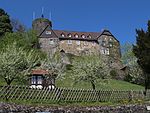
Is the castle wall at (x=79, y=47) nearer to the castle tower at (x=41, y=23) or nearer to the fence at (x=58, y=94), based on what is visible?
the castle tower at (x=41, y=23)

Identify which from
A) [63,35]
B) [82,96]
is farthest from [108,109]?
[63,35]

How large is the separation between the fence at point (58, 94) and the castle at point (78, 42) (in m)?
71.2

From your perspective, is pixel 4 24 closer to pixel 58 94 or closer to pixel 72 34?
pixel 72 34

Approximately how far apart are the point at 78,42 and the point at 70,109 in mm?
88817

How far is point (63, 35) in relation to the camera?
109938mm

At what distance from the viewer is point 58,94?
27.2m

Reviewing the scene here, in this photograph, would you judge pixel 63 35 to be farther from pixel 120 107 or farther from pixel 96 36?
pixel 120 107

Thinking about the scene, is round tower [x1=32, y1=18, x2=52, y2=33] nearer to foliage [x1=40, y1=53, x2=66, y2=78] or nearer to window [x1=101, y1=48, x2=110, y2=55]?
window [x1=101, y1=48, x2=110, y2=55]

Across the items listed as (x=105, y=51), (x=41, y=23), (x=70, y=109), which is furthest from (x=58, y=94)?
(x=41, y=23)

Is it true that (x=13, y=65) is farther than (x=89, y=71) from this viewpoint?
No

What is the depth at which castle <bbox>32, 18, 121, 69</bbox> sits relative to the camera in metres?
107

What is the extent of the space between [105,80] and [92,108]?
33.0 m

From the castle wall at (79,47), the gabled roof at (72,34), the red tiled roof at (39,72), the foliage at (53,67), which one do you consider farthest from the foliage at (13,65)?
the castle wall at (79,47)

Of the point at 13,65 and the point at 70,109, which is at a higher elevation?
the point at 13,65
